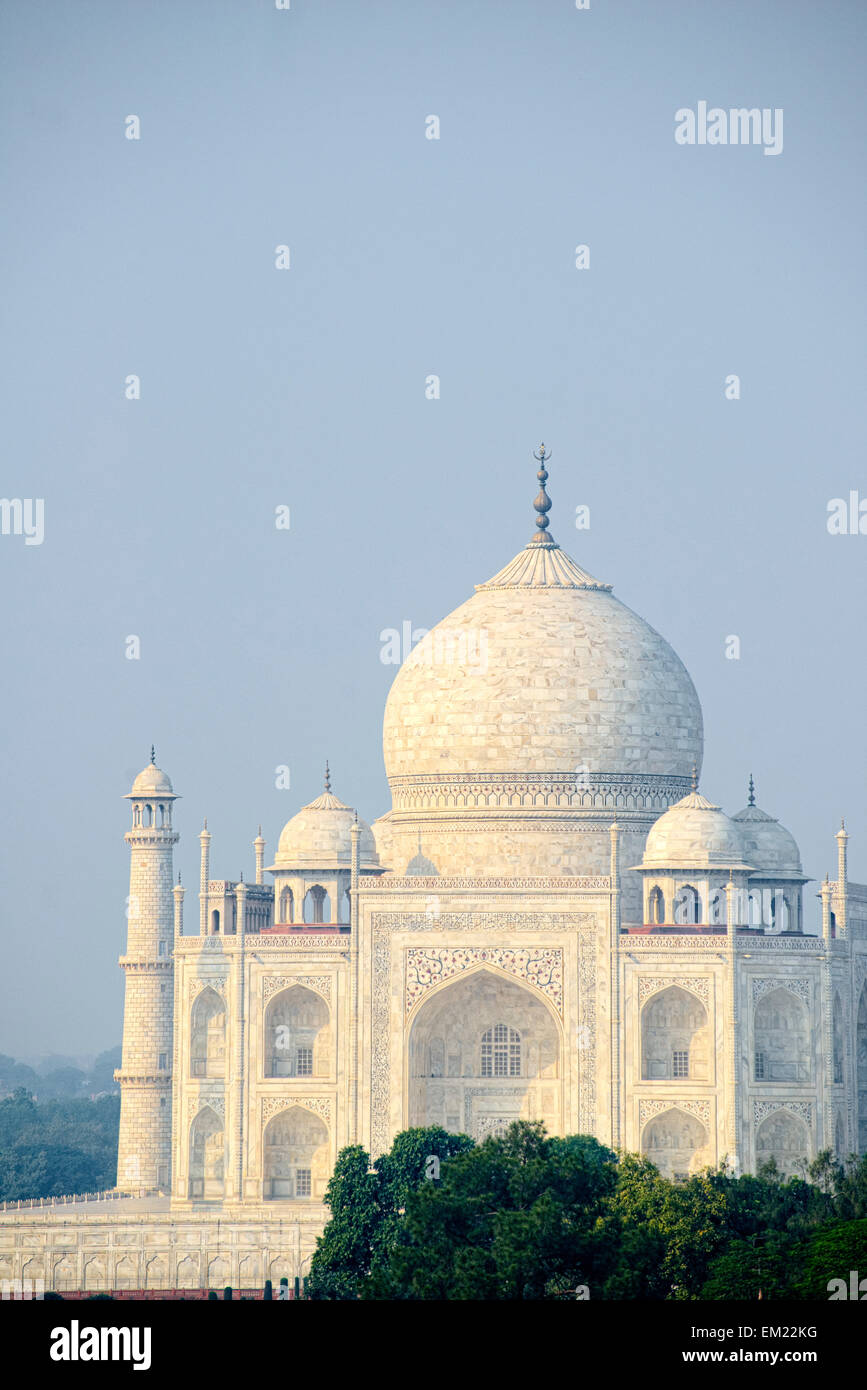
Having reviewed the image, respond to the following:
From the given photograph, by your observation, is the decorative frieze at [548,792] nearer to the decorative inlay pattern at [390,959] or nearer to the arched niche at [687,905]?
the arched niche at [687,905]

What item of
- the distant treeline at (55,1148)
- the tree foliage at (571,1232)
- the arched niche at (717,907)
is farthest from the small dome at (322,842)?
the distant treeline at (55,1148)

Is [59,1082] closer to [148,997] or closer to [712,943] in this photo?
[148,997]

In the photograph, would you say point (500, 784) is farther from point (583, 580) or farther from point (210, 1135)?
point (210, 1135)

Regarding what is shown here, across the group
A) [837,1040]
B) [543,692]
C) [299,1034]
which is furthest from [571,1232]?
[543,692]

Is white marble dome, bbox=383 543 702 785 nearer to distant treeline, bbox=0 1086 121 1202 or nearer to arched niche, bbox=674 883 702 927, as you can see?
arched niche, bbox=674 883 702 927
